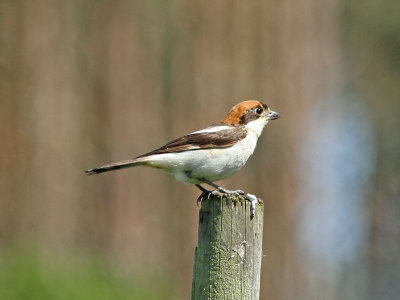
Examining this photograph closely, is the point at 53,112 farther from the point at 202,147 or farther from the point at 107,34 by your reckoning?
the point at 202,147

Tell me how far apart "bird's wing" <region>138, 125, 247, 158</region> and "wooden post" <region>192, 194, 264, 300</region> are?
1791 mm

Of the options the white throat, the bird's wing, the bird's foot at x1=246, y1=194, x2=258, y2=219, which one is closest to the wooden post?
the bird's foot at x1=246, y1=194, x2=258, y2=219

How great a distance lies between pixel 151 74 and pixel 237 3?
2.01 m

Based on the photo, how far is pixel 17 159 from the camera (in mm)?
12758

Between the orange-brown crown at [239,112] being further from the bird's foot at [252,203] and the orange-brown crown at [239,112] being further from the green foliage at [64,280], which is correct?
the green foliage at [64,280]

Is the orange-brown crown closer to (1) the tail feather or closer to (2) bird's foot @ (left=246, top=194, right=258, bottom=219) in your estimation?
(1) the tail feather

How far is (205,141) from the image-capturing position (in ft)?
22.9

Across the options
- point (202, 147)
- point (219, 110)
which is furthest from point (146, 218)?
point (202, 147)

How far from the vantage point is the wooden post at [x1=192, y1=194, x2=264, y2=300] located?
5.04 meters

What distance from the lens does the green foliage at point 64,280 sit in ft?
29.1

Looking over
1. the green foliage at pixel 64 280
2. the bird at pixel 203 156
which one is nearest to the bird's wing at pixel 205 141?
the bird at pixel 203 156

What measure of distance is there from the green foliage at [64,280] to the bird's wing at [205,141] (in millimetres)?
2832

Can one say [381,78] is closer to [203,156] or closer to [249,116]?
[249,116]

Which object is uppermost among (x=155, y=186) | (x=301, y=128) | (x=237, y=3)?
(x=237, y=3)
